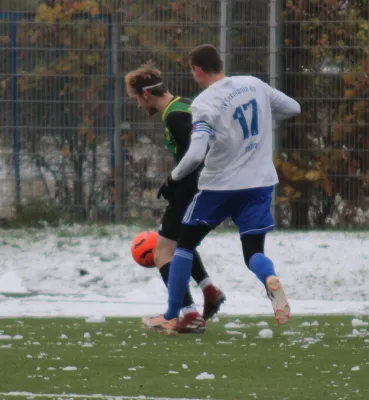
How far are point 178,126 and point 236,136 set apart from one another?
52 cm

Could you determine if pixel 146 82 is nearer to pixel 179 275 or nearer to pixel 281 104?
pixel 281 104

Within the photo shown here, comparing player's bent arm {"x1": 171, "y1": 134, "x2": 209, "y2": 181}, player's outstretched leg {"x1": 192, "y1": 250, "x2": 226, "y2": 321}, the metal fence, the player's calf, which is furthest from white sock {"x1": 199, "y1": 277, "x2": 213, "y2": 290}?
the metal fence

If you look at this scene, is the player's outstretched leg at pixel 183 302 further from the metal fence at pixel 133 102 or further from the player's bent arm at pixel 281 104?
the metal fence at pixel 133 102

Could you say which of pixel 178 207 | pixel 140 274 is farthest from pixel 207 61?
pixel 140 274

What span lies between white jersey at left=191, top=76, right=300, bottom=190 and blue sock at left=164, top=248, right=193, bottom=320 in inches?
17.8

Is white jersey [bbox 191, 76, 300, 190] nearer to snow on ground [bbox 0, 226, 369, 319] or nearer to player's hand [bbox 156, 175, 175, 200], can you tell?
player's hand [bbox 156, 175, 175, 200]

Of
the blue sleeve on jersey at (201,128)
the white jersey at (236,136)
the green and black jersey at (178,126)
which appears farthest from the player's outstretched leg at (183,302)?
the blue sleeve on jersey at (201,128)

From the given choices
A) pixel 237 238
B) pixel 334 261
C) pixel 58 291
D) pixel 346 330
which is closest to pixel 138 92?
pixel 346 330

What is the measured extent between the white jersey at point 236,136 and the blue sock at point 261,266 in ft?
1.36

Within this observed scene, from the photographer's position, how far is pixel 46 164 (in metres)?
14.0

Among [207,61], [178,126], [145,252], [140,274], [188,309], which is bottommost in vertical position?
[140,274]

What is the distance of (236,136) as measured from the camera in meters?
7.89

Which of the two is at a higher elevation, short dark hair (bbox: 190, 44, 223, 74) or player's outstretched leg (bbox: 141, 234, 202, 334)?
short dark hair (bbox: 190, 44, 223, 74)

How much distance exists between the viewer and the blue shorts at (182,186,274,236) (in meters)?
7.91
